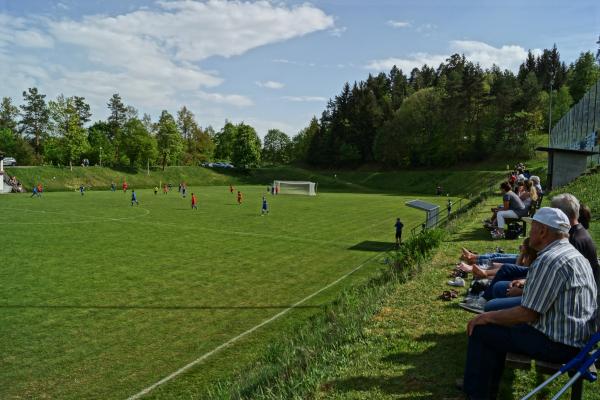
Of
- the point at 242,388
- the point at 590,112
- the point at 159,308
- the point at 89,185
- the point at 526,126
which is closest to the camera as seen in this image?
the point at 242,388

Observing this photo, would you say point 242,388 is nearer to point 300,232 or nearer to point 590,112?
point 300,232

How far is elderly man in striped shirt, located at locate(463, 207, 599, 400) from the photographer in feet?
13.3

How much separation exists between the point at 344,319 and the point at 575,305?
16.8 feet

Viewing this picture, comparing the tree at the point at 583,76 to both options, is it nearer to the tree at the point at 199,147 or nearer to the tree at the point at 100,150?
the tree at the point at 199,147

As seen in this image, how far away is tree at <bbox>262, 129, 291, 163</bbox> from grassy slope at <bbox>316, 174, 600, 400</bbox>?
133 m

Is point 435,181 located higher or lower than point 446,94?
lower

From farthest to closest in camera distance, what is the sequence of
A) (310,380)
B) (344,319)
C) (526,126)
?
1. (526,126)
2. (344,319)
3. (310,380)

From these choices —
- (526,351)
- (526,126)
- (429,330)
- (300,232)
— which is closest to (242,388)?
(429,330)

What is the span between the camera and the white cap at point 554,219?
4.28 m

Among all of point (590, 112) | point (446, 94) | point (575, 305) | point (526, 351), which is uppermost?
point (446, 94)

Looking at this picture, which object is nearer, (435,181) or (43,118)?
(435,181)

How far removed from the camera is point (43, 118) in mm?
97875

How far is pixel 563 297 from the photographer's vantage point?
407 centimetres

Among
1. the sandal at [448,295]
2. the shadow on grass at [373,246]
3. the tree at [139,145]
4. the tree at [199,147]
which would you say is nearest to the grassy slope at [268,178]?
the tree at [139,145]
